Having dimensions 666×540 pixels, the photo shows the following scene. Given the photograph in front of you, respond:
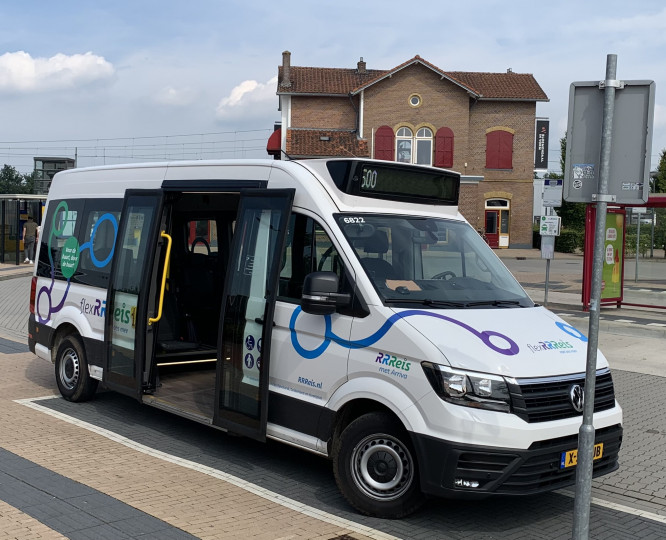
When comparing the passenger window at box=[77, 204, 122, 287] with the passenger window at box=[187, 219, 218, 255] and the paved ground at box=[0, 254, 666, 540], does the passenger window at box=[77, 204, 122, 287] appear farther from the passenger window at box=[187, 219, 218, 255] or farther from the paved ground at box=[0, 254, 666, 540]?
the paved ground at box=[0, 254, 666, 540]

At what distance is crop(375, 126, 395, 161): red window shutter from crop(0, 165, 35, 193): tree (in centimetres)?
7956

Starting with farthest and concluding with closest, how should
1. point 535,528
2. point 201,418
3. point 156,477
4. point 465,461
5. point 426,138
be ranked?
point 426,138 < point 201,418 < point 156,477 < point 535,528 < point 465,461

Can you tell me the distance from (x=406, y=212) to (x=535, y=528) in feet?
8.36

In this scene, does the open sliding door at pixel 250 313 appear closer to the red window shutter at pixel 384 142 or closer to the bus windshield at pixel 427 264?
the bus windshield at pixel 427 264

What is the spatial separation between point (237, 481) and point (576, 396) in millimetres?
2639

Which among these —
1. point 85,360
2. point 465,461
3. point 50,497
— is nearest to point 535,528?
point 465,461

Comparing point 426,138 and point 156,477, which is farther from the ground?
point 426,138

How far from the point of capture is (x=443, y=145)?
4909cm

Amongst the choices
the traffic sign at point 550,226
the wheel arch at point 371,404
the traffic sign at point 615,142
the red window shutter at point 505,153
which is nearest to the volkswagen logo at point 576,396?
the wheel arch at point 371,404

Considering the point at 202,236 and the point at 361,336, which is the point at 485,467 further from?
the point at 202,236

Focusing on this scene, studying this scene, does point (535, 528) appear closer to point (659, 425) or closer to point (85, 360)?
point (659, 425)

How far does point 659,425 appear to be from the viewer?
27.7 feet

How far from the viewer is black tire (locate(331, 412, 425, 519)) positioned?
531 centimetres

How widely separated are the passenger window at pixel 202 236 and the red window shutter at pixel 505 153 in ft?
141
